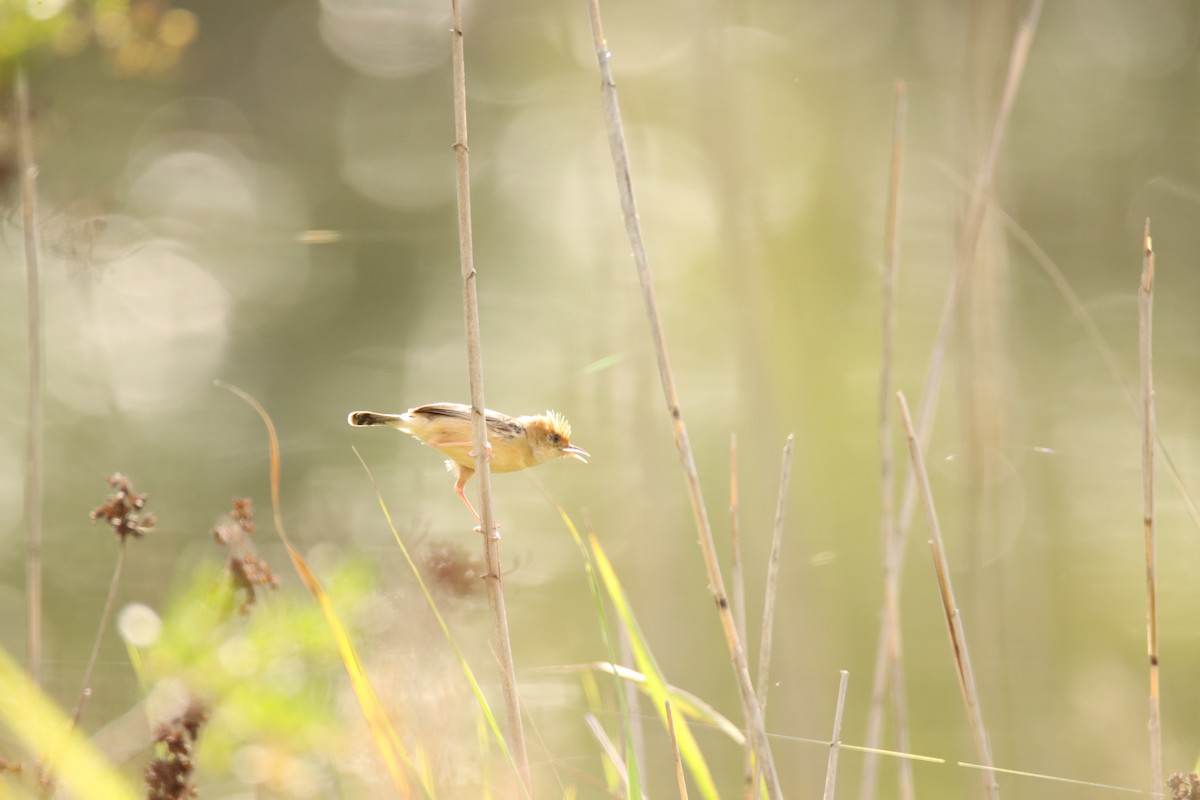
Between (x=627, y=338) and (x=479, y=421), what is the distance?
9.29 feet

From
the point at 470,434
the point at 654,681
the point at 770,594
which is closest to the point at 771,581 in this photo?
the point at 770,594

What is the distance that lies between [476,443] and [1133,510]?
323 inches

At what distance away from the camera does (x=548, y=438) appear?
2.21 meters

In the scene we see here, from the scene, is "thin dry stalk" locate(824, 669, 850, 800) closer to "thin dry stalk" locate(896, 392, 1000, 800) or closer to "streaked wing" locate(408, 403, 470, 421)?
"thin dry stalk" locate(896, 392, 1000, 800)

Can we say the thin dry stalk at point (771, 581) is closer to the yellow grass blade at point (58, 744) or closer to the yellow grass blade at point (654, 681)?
the yellow grass blade at point (654, 681)

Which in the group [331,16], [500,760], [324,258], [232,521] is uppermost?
[331,16]

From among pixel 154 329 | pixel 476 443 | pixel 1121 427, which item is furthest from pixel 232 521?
pixel 154 329

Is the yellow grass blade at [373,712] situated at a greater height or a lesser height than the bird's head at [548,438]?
lesser

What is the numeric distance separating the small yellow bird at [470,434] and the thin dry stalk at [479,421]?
445 millimetres

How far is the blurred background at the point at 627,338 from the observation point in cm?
287

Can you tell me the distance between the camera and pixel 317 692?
1.69m

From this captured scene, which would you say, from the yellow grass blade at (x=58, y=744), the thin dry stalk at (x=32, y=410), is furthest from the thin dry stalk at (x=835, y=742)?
the thin dry stalk at (x=32, y=410)

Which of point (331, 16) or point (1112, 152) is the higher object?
point (331, 16)

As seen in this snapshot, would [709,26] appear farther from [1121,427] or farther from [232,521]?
[1121,427]
